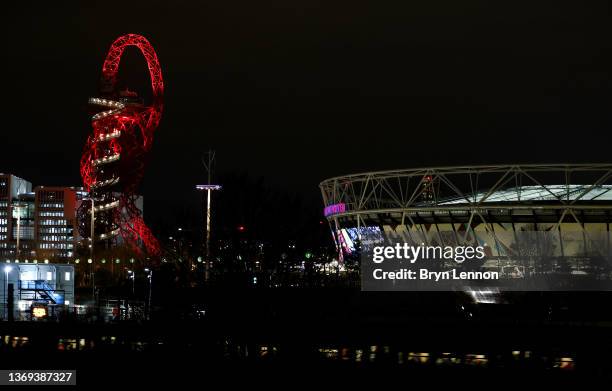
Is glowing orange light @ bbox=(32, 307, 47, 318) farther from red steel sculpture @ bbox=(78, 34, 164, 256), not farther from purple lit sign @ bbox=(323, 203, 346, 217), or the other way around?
red steel sculpture @ bbox=(78, 34, 164, 256)

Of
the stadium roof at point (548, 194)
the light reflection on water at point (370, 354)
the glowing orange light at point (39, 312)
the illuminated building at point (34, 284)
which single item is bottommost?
the light reflection on water at point (370, 354)

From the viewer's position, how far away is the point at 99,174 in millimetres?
98125

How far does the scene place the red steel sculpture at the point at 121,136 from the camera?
317 feet

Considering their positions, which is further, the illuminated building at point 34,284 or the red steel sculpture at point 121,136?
the red steel sculpture at point 121,136

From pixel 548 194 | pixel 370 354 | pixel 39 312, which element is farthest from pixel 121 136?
pixel 370 354

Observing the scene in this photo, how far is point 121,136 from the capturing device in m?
97.5

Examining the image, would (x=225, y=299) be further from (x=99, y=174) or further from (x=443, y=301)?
(x=99, y=174)

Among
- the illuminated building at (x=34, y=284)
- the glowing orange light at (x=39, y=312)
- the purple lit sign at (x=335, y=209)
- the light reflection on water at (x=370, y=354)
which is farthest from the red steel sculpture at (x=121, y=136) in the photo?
the light reflection on water at (x=370, y=354)

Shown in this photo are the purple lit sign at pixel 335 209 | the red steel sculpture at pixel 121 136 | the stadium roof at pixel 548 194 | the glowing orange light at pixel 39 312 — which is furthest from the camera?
the red steel sculpture at pixel 121 136

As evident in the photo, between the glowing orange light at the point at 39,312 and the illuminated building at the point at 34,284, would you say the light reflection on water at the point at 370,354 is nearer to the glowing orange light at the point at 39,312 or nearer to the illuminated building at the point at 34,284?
the glowing orange light at the point at 39,312

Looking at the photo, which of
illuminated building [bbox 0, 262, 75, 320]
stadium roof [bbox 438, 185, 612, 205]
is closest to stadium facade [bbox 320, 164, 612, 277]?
stadium roof [bbox 438, 185, 612, 205]

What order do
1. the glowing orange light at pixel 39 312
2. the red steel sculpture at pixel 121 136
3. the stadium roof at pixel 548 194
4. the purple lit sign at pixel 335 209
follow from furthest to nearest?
1. the red steel sculpture at pixel 121 136
2. the purple lit sign at pixel 335 209
3. the stadium roof at pixel 548 194
4. the glowing orange light at pixel 39 312

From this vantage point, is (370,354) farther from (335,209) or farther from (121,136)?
(121,136)

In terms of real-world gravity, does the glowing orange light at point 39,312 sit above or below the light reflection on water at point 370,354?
above
